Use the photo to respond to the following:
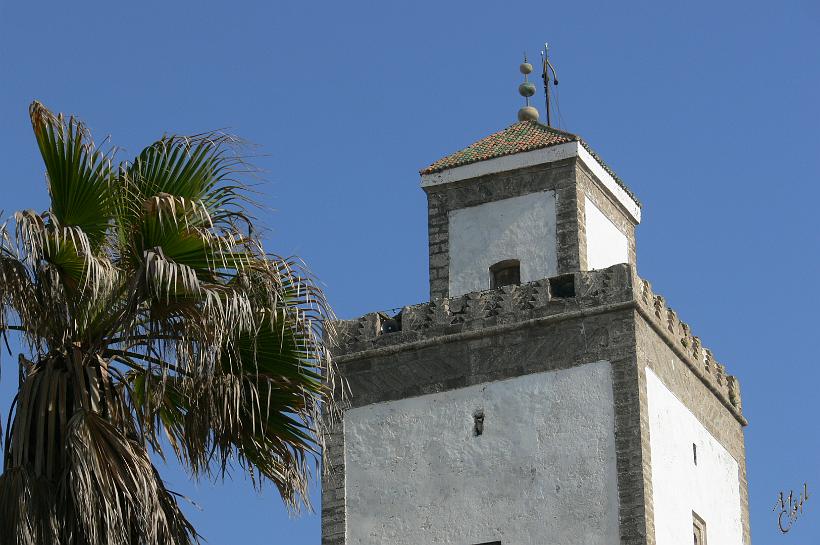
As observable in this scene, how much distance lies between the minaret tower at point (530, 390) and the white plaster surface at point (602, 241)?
5 cm

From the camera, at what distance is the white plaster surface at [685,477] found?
86.5ft

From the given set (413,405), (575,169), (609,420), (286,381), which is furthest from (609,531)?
(286,381)

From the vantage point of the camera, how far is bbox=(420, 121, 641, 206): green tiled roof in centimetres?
2918

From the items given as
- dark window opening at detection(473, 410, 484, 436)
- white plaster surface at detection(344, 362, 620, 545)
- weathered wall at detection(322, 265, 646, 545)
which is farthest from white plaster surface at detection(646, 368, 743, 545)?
dark window opening at detection(473, 410, 484, 436)

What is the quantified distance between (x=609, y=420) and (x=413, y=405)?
3.21m

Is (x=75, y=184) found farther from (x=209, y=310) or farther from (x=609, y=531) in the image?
(x=609, y=531)

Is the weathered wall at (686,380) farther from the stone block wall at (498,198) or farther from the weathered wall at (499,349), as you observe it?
the stone block wall at (498,198)

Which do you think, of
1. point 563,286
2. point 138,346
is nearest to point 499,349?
point 563,286

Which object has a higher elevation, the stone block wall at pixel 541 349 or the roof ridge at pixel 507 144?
the roof ridge at pixel 507 144

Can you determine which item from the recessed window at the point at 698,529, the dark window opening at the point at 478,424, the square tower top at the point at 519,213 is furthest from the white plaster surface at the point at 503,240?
the recessed window at the point at 698,529

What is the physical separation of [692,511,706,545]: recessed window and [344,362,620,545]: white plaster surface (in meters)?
2.44

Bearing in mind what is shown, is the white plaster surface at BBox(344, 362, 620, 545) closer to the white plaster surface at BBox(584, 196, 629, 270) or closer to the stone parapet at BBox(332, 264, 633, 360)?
the stone parapet at BBox(332, 264, 633, 360)

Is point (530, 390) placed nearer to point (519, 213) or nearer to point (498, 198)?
point (519, 213)

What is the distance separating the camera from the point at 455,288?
29.0m
